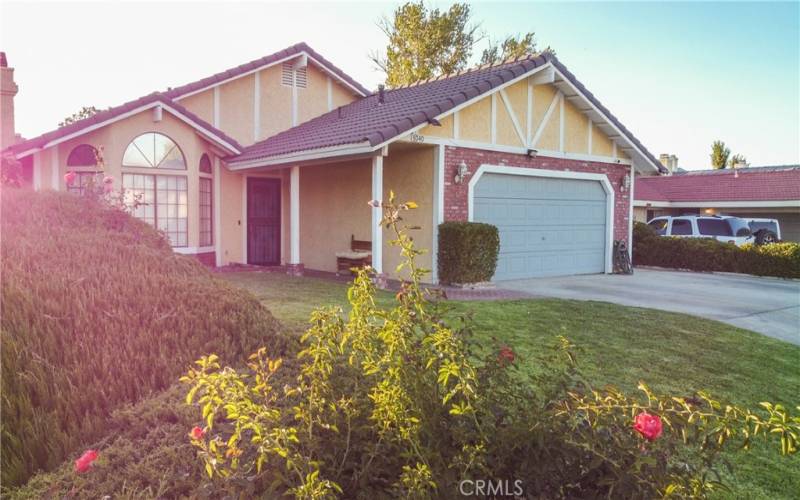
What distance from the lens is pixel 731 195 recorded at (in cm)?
2762

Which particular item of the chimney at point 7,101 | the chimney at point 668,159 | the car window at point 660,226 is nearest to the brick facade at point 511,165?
the car window at point 660,226

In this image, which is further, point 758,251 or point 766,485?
point 758,251

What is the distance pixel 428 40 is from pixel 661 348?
2766 centimetres

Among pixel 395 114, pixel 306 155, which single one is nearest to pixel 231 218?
pixel 306 155

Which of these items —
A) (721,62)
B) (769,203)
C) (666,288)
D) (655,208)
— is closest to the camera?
(666,288)

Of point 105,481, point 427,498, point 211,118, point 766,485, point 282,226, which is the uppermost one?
point 211,118

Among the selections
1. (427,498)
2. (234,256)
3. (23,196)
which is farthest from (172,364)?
(234,256)

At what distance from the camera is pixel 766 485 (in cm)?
348

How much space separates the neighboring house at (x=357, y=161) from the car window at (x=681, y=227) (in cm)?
495

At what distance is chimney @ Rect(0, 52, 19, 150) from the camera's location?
631 inches

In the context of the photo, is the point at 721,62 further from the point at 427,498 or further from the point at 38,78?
the point at 38,78

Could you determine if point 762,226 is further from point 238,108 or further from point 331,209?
point 238,108

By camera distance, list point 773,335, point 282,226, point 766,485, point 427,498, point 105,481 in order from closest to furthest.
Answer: point 427,498
point 105,481
point 766,485
point 773,335
point 282,226

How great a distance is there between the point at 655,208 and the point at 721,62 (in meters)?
14.5
